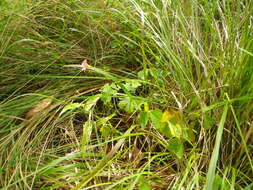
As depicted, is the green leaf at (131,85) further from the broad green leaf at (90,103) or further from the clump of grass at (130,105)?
the broad green leaf at (90,103)

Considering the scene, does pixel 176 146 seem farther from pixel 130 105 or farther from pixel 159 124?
pixel 130 105

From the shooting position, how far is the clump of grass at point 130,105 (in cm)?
80

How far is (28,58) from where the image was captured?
1.37 meters

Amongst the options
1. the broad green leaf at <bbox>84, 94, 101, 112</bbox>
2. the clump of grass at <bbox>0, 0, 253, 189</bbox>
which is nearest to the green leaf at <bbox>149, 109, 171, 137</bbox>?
the clump of grass at <bbox>0, 0, 253, 189</bbox>

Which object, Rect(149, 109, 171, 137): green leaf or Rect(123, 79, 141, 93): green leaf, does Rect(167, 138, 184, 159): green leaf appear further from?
Rect(123, 79, 141, 93): green leaf

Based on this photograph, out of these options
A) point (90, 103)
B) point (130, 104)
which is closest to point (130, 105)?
point (130, 104)

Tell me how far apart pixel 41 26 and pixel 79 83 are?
0.38 m

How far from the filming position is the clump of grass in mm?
804

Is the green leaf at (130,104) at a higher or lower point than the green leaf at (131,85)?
lower

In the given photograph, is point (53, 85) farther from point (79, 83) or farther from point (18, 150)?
point (18, 150)

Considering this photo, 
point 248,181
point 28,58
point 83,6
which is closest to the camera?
point 248,181

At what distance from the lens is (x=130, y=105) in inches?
34.9

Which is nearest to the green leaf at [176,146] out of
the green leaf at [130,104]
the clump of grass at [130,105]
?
the clump of grass at [130,105]

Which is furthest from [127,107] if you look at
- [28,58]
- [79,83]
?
[28,58]
